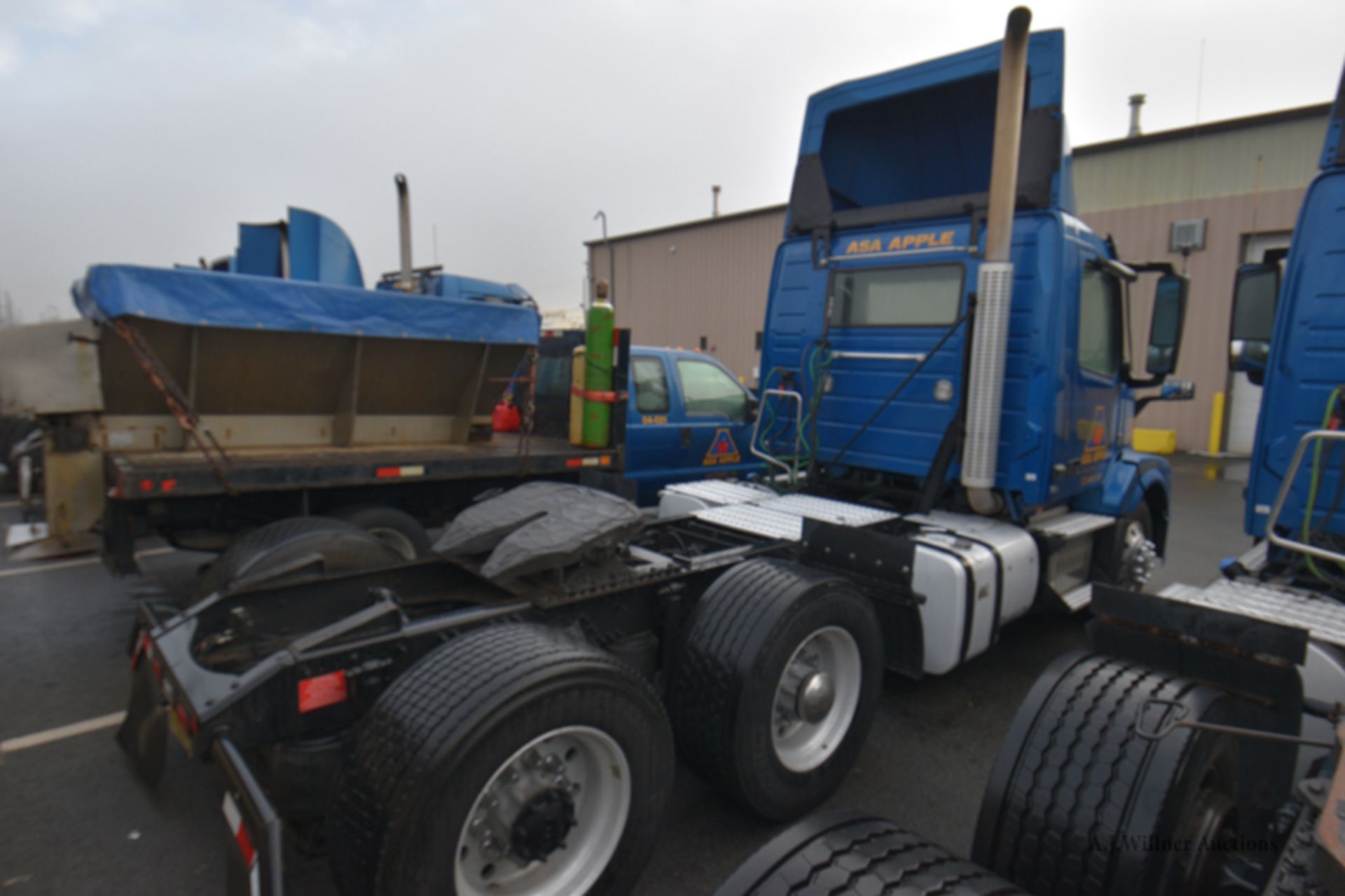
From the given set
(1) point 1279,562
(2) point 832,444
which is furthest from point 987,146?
(1) point 1279,562

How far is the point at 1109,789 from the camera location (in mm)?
2008

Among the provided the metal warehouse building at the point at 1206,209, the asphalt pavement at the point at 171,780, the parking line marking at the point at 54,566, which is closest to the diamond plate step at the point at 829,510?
the asphalt pavement at the point at 171,780

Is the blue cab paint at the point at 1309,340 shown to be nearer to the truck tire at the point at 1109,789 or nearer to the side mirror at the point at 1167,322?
the side mirror at the point at 1167,322

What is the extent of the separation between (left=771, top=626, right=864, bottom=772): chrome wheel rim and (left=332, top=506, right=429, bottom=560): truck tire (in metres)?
2.99

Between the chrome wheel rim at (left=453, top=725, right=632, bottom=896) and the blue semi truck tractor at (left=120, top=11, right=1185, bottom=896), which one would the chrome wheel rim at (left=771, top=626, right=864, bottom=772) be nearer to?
the blue semi truck tractor at (left=120, top=11, right=1185, bottom=896)

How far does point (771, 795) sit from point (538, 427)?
4997 mm

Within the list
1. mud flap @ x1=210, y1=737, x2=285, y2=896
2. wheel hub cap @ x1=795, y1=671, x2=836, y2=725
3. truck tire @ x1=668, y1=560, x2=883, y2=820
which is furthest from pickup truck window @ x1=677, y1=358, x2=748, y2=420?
mud flap @ x1=210, y1=737, x2=285, y2=896

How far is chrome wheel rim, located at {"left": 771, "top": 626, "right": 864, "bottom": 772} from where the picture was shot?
3127 mm

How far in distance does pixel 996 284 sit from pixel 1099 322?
121cm

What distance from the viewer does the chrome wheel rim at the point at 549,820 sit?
221cm

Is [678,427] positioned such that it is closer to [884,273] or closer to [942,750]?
[884,273]

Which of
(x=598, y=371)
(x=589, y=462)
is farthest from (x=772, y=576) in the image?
(x=598, y=371)

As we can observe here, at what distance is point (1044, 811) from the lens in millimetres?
2070

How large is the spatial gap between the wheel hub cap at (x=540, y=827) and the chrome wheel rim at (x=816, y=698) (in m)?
1.00
